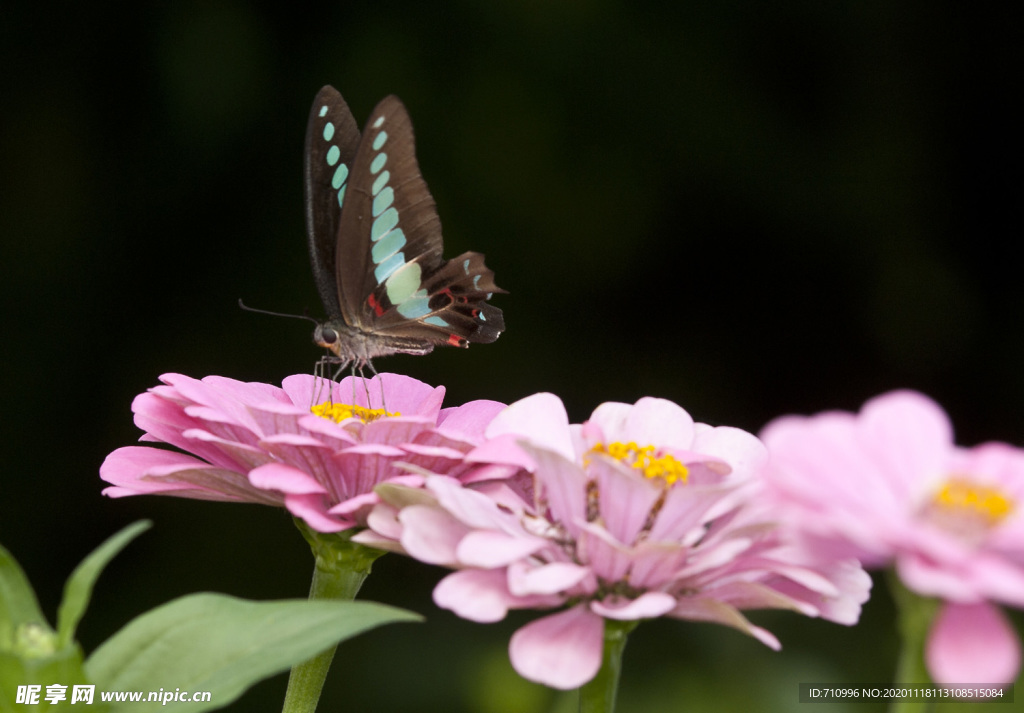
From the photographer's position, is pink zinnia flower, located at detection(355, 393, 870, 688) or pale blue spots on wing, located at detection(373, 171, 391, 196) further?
pale blue spots on wing, located at detection(373, 171, 391, 196)

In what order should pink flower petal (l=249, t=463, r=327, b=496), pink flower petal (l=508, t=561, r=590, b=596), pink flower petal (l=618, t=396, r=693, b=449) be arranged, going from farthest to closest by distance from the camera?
pink flower petal (l=618, t=396, r=693, b=449) → pink flower petal (l=249, t=463, r=327, b=496) → pink flower petal (l=508, t=561, r=590, b=596)

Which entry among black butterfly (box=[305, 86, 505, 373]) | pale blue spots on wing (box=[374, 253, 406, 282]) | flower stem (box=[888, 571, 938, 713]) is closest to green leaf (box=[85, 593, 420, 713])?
flower stem (box=[888, 571, 938, 713])

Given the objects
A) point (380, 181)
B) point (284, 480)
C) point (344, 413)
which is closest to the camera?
point (284, 480)

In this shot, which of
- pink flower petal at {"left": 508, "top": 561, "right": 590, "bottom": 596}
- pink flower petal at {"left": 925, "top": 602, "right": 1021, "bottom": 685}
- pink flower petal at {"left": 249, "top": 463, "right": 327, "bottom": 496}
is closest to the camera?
pink flower petal at {"left": 925, "top": 602, "right": 1021, "bottom": 685}

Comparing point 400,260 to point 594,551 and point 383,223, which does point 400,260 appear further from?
point 594,551

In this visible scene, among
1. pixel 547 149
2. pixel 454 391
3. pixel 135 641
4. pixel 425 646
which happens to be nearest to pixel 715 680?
pixel 425 646

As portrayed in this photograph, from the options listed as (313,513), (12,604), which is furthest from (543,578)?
(12,604)

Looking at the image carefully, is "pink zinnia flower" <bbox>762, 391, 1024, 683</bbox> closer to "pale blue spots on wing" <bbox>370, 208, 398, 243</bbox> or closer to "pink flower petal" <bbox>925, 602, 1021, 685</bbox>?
"pink flower petal" <bbox>925, 602, 1021, 685</bbox>
